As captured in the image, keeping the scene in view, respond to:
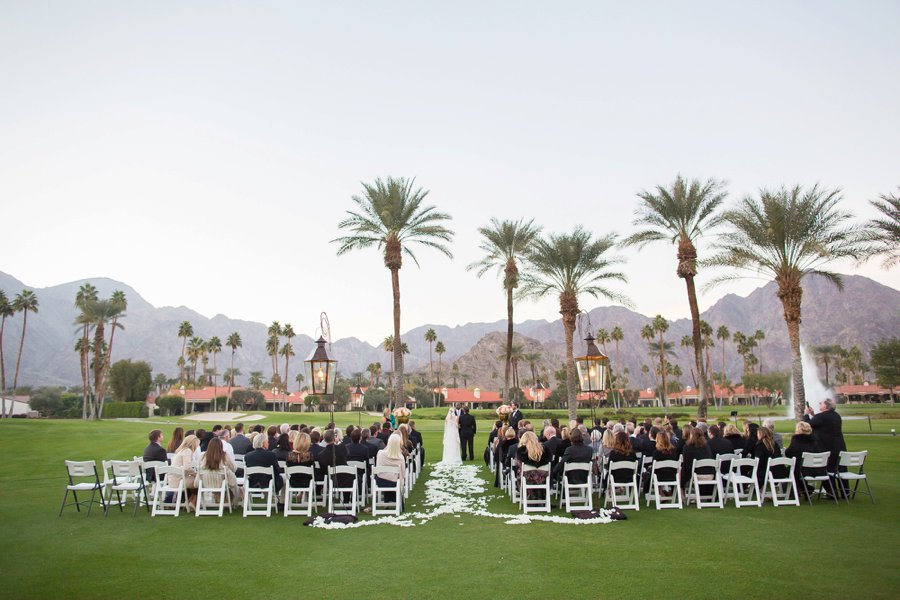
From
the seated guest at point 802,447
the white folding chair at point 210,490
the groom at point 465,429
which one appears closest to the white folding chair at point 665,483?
the seated guest at point 802,447

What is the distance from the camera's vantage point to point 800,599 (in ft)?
20.7

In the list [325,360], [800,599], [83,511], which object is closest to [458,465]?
[325,360]

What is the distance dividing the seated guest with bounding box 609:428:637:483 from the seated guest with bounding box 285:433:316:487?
6405 millimetres

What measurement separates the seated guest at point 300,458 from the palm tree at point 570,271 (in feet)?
79.8

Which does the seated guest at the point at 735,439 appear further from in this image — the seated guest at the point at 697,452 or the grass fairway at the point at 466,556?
the grass fairway at the point at 466,556

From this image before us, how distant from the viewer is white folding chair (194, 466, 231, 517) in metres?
11.7

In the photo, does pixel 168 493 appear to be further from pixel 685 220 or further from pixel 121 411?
pixel 121 411

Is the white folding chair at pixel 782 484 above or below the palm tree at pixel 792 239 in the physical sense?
below

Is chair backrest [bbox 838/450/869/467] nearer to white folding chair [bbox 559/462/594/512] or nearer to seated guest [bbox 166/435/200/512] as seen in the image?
white folding chair [bbox 559/462/594/512]

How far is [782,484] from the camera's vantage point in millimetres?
12977

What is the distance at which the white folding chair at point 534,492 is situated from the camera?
12.0 metres

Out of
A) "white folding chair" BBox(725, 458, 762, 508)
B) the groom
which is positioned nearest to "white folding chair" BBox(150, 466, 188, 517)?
"white folding chair" BBox(725, 458, 762, 508)

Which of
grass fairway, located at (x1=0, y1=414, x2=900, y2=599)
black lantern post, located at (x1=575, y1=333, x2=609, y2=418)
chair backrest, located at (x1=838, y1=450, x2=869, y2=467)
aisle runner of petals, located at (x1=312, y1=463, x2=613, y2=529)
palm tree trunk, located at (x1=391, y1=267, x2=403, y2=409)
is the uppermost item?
palm tree trunk, located at (x1=391, y1=267, x2=403, y2=409)

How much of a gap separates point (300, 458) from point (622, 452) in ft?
22.3
